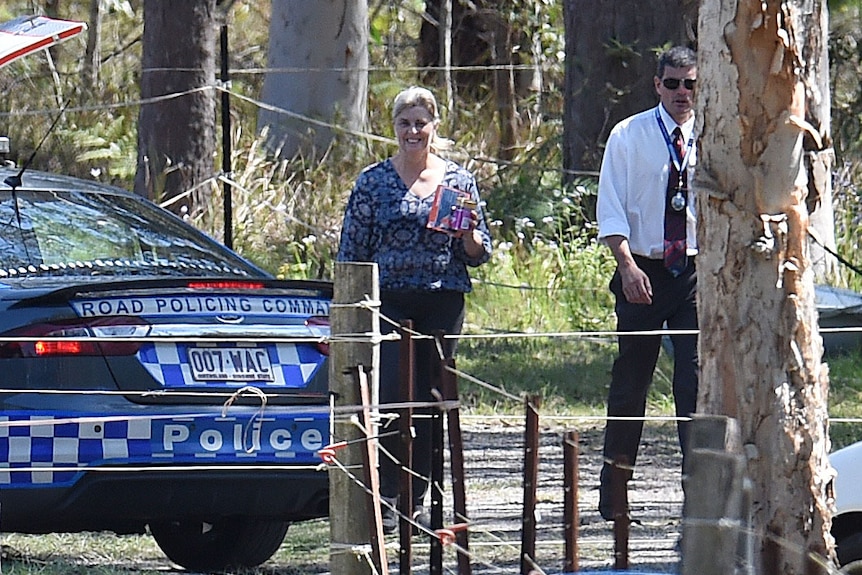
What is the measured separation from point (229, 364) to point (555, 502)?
2.31 meters

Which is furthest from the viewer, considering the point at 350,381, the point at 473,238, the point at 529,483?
the point at 473,238

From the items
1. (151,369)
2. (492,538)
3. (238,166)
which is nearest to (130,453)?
(151,369)

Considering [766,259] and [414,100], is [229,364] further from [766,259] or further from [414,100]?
[766,259]

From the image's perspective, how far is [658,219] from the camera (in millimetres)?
6676

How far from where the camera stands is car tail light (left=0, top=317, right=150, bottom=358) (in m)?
5.36

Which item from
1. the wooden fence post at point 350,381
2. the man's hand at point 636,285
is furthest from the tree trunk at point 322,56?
the wooden fence post at point 350,381

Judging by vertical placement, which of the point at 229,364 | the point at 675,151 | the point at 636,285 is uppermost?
the point at 675,151

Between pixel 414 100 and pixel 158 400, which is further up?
pixel 414 100

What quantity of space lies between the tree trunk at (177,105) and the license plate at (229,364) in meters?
Result: 7.79

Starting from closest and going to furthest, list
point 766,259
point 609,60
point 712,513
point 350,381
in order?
1. point 712,513
2. point 766,259
3. point 350,381
4. point 609,60

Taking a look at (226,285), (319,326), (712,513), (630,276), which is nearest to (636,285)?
(630,276)

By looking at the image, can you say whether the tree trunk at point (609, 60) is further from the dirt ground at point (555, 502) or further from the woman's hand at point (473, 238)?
the woman's hand at point (473, 238)

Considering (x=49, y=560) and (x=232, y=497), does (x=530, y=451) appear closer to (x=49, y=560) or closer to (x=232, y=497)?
(x=232, y=497)

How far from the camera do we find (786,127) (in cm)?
402
